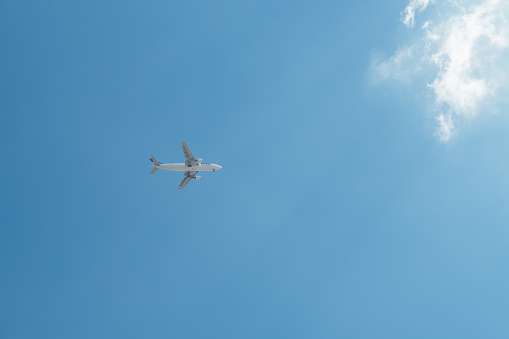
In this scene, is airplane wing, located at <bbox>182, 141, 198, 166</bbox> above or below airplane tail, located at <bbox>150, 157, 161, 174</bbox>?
above

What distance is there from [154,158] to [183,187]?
19016mm

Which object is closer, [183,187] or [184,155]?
[184,155]

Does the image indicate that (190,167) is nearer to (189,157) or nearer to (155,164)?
(189,157)

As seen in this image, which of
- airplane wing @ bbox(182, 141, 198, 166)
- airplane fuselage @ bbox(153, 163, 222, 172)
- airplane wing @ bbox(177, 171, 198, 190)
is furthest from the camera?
airplane wing @ bbox(177, 171, 198, 190)

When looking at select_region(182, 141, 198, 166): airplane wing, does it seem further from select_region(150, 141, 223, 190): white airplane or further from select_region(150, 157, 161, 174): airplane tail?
select_region(150, 157, 161, 174): airplane tail

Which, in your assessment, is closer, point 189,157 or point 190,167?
point 189,157

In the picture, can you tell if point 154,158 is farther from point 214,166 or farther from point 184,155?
point 214,166

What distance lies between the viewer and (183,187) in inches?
6122

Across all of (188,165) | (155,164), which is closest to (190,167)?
(188,165)

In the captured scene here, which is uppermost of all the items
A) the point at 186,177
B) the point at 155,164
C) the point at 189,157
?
the point at 186,177

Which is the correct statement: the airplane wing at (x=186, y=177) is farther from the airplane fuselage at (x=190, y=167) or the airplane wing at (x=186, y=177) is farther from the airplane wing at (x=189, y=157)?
the airplane wing at (x=189, y=157)

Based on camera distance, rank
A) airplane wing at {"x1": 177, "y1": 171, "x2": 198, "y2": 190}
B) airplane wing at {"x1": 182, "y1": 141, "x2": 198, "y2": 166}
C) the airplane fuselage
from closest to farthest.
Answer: airplane wing at {"x1": 182, "y1": 141, "x2": 198, "y2": 166} → the airplane fuselage → airplane wing at {"x1": 177, "y1": 171, "x2": 198, "y2": 190}

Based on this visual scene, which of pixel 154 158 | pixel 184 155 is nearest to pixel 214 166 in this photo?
pixel 184 155

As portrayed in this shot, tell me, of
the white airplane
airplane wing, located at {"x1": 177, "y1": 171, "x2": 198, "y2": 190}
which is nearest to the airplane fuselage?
the white airplane
